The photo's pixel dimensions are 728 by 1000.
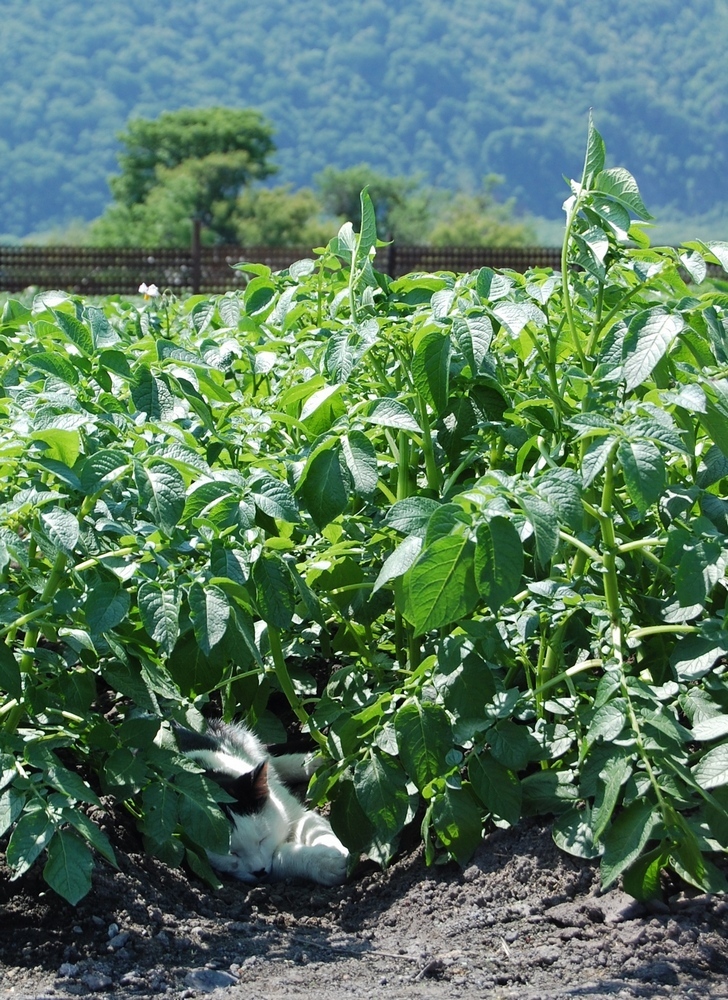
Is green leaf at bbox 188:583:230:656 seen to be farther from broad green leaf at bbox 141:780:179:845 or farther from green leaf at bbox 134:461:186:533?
broad green leaf at bbox 141:780:179:845

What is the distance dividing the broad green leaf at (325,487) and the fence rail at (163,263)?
19.7m

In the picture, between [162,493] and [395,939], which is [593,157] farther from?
[395,939]

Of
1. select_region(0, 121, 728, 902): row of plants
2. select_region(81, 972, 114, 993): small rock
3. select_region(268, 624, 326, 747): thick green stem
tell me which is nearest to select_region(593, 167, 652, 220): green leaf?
select_region(0, 121, 728, 902): row of plants

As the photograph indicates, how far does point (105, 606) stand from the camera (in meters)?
1.55

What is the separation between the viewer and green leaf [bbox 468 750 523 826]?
1777mm

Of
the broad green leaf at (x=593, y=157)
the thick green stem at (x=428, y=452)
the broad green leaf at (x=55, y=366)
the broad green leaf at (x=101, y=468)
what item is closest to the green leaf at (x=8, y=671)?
the broad green leaf at (x=101, y=468)

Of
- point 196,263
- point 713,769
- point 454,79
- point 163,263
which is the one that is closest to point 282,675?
point 713,769

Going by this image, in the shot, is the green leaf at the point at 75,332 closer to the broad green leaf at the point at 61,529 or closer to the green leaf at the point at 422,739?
the broad green leaf at the point at 61,529

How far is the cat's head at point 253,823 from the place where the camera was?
2207 millimetres

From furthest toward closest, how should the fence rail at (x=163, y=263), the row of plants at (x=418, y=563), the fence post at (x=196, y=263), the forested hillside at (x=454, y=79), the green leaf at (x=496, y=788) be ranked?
the forested hillside at (x=454, y=79), the fence rail at (x=163, y=263), the fence post at (x=196, y=263), the green leaf at (x=496, y=788), the row of plants at (x=418, y=563)

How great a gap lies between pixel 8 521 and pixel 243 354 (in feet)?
2.82

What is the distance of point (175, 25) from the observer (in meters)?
123

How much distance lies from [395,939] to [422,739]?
Answer: 334mm

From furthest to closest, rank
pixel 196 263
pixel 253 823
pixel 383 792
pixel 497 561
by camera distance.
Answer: pixel 196 263, pixel 253 823, pixel 383 792, pixel 497 561
